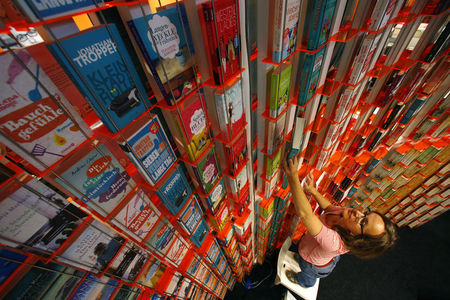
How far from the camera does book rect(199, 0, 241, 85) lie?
2.06ft

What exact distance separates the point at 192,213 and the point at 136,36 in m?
1.06

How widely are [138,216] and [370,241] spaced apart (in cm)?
185

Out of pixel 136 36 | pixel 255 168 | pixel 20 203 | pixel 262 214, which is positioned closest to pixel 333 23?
pixel 136 36

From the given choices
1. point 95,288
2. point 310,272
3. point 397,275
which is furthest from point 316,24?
point 397,275

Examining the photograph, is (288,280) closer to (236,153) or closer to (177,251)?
(177,251)

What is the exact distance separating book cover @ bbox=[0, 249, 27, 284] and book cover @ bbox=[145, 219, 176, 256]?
53 cm

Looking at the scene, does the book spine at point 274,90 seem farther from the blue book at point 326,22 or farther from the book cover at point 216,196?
the book cover at point 216,196

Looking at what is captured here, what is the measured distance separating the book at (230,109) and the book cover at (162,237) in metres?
0.66

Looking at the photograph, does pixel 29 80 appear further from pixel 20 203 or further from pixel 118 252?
pixel 118 252

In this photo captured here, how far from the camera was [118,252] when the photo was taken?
3.24 feet

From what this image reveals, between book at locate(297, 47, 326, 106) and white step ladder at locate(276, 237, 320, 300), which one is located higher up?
book at locate(297, 47, 326, 106)

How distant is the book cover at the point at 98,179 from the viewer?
23.7 inches

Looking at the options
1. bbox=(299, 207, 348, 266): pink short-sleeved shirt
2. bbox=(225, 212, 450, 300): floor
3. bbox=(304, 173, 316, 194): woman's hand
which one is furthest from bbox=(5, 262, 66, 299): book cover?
bbox=(225, 212, 450, 300): floor

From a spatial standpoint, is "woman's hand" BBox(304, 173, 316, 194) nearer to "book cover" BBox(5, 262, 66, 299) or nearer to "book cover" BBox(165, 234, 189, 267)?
"book cover" BBox(165, 234, 189, 267)
